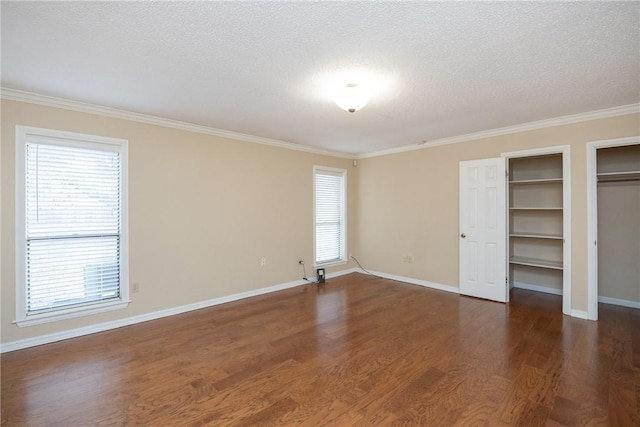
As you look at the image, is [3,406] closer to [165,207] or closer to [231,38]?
[165,207]

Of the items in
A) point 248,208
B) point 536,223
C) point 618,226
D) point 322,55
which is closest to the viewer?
point 322,55

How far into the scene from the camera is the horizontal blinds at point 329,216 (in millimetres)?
5762

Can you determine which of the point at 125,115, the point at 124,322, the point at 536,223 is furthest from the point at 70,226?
the point at 536,223

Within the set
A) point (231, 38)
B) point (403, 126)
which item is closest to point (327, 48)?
point (231, 38)

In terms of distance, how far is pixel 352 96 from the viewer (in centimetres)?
273

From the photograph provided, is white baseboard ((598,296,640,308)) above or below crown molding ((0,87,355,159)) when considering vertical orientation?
below

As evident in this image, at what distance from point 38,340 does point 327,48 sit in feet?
13.0

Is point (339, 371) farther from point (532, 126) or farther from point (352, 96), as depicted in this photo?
point (532, 126)

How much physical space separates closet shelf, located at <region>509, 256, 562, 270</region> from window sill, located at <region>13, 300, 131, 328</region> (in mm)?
5408

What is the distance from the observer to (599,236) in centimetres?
422

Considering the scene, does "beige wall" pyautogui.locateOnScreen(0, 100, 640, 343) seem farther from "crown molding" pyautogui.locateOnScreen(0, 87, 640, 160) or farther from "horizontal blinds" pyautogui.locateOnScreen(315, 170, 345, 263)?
"horizontal blinds" pyautogui.locateOnScreen(315, 170, 345, 263)

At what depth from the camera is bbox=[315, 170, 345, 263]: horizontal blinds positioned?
5762mm

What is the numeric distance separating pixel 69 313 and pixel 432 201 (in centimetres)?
519

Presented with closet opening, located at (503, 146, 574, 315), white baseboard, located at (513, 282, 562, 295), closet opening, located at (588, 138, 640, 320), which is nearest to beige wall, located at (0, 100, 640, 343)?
closet opening, located at (503, 146, 574, 315)
